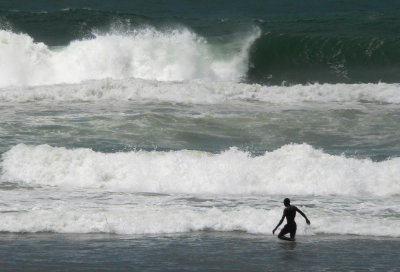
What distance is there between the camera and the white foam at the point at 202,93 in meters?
26.7

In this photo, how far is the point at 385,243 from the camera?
1401cm

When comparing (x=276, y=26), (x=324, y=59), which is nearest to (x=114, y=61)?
(x=324, y=59)

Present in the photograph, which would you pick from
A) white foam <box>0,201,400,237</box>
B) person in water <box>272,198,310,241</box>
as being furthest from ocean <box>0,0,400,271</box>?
person in water <box>272,198,310,241</box>

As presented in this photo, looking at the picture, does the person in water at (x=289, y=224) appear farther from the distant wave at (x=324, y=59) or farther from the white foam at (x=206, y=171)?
the distant wave at (x=324, y=59)

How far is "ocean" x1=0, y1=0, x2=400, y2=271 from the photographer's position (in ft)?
45.6

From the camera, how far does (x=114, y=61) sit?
32438mm

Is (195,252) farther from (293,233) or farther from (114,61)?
(114,61)

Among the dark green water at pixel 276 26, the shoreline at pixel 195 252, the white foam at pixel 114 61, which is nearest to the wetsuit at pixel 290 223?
the shoreline at pixel 195 252

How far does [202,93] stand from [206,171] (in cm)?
870

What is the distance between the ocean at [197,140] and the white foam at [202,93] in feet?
0.22

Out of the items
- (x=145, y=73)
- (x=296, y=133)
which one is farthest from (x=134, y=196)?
(x=145, y=73)

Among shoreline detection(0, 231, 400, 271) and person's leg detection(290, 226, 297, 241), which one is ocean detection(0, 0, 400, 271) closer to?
shoreline detection(0, 231, 400, 271)

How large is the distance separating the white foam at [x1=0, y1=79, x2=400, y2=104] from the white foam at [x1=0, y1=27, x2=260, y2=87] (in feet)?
12.1

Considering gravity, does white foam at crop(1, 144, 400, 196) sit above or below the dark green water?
below
